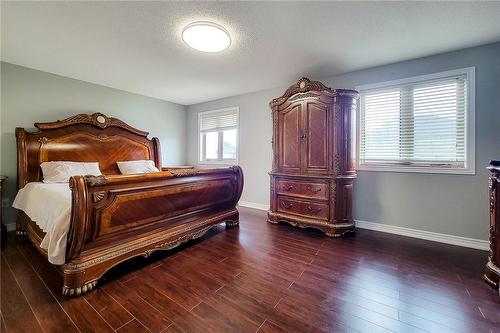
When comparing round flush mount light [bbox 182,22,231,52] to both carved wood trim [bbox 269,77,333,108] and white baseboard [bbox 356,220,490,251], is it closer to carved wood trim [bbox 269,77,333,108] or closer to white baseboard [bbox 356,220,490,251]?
carved wood trim [bbox 269,77,333,108]

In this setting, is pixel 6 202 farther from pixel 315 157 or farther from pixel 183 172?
pixel 315 157

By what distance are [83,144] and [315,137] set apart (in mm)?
3735

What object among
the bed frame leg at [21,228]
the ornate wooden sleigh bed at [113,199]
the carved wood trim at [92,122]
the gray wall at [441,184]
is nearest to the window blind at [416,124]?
the gray wall at [441,184]

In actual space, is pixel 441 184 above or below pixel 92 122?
below

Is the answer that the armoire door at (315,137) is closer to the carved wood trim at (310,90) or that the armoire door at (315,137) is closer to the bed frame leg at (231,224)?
the carved wood trim at (310,90)

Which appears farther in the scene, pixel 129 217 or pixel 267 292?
pixel 129 217

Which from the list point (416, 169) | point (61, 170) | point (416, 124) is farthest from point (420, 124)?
point (61, 170)

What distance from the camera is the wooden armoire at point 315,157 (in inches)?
116

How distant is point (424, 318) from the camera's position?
1460 mm

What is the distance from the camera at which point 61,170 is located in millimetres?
3053

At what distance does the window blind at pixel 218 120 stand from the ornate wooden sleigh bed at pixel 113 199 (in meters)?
1.62

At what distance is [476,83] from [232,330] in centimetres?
367

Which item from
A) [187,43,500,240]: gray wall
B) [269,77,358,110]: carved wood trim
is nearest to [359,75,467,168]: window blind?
[187,43,500,240]: gray wall

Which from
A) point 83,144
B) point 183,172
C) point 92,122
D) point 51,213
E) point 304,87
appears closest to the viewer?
point 51,213
